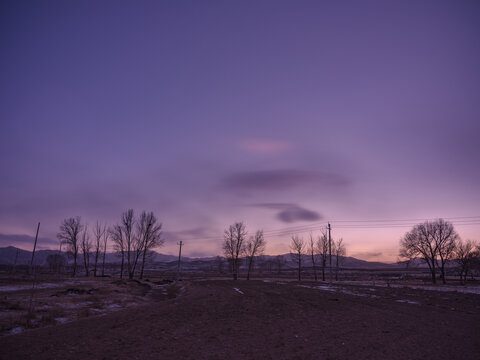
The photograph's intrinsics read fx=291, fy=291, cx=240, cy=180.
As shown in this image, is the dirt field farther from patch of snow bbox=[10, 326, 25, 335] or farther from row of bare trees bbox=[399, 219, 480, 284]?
row of bare trees bbox=[399, 219, 480, 284]

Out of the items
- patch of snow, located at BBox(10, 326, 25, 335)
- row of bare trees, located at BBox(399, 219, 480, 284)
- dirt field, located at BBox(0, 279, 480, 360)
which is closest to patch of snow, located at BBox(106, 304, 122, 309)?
dirt field, located at BBox(0, 279, 480, 360)

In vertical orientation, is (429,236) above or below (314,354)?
above

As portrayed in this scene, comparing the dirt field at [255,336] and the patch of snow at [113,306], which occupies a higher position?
the dirt field at [255,336]

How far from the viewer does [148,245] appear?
235ft

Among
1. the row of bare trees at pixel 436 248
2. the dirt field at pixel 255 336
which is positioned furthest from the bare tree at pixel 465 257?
the dirt field at pixel 255 336

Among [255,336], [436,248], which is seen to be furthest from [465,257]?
[255,336]

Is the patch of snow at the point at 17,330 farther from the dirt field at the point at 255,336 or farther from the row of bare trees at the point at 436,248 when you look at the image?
the row of bare trees at the point at 436,248

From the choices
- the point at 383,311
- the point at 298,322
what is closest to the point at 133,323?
the point at 298,322

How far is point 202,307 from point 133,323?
21.6 ft

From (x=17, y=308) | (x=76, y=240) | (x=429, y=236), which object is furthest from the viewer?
(x=76, y=240)

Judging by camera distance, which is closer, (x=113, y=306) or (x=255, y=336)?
Result: (x=255, y=336)

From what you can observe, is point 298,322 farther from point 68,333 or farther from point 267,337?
point 68,333

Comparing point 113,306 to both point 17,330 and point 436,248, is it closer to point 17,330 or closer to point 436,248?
point 17,330

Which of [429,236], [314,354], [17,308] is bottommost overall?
[17,308]
